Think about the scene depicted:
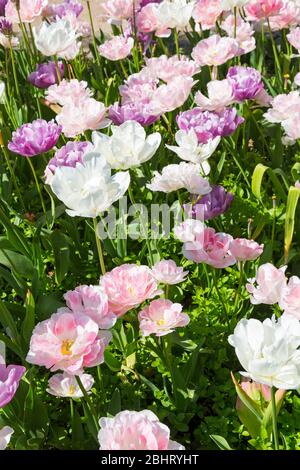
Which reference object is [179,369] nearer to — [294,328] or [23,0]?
[294,328]

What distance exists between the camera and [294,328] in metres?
1.18

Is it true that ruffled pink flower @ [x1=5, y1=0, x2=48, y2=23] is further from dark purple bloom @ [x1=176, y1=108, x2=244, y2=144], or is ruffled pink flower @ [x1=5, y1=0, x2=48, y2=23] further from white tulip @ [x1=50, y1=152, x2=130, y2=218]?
white tulip @ [x1=50, y1=152, x2=130, y2=218]

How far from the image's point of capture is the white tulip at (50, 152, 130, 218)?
57.9 inches

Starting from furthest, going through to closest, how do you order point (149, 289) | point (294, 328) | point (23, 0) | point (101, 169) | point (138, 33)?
point (138, 33) < point (23, 0) < point (101, 169) < point (149, 289) < point (294, 328)

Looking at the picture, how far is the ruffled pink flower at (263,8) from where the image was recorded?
244 cm

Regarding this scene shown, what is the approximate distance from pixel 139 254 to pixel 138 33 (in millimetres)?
1289

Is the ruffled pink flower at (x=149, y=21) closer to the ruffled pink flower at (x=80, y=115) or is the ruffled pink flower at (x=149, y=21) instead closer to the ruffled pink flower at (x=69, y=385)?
the ruffled pink flower at (x=80, y=115)

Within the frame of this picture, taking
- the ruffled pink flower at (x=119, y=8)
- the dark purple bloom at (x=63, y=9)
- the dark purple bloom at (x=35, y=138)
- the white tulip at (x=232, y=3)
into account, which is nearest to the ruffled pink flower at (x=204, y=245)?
the dark purple bloom at (x=35, y=138)

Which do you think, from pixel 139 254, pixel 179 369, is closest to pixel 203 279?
pixel 139 254

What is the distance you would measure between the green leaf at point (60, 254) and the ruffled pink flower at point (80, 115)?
30 centimetres

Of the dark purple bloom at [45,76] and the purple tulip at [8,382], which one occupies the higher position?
the purple tulip at [8,382]

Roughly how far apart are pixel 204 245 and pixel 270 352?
1.64ft

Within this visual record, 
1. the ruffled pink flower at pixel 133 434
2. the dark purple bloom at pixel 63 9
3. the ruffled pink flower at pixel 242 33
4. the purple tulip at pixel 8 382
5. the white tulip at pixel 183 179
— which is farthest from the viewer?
the dark purple bloom at pixel 63 9

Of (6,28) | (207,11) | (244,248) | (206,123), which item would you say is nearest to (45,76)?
(6,28)
